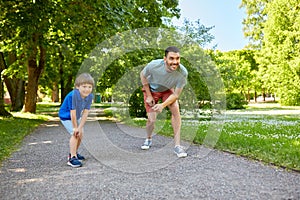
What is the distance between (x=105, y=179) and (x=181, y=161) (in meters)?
1.43

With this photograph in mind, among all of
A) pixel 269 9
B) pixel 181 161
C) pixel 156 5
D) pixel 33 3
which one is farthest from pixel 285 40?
pixel 181 161

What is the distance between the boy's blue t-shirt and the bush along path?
759mm

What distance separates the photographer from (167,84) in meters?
5.96

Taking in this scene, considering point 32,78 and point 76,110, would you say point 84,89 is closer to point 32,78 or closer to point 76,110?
point 76,110

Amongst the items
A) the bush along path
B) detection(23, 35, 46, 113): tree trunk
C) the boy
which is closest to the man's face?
the boy

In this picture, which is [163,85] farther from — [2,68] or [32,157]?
[2,68]

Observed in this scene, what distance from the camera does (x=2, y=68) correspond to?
1998 centimetres

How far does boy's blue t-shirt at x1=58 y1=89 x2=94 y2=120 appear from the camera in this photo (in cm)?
508

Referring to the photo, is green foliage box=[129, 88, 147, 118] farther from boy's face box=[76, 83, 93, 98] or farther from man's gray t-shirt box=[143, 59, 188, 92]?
boy's face box=[76, 83, 93, 98]

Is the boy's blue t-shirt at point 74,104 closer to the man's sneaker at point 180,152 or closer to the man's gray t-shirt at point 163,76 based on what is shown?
the man's gray t-shirt at point 163,76

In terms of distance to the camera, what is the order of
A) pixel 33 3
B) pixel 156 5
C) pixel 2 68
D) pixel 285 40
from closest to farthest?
pixel 33 3 → pixel 156 5 → pixel 2 68 → pixel 285 40

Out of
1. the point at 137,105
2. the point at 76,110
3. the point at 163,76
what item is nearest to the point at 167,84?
the point at 163,76

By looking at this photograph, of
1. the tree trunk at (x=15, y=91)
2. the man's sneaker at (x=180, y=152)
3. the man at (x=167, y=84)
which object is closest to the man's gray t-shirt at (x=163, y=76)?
the man at (x=167, y=84)

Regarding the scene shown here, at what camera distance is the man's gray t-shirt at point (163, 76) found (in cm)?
576
